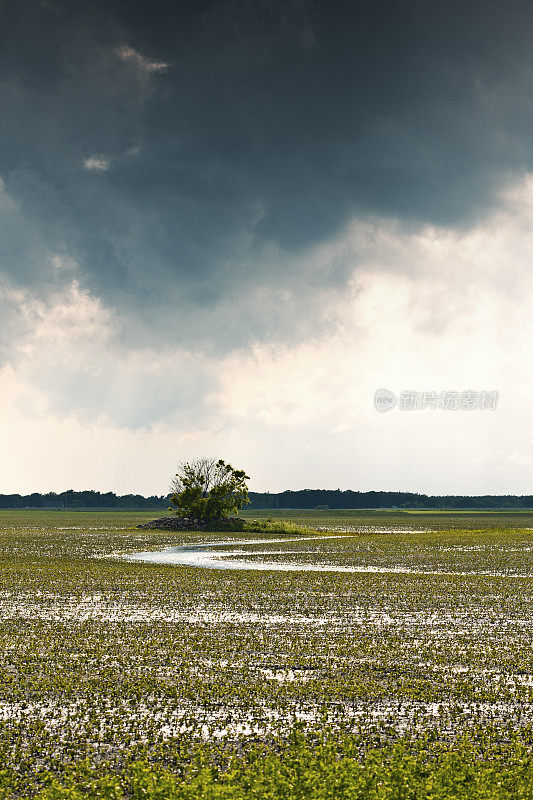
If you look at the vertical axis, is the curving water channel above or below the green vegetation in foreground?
below

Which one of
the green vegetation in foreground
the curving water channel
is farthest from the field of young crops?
the curving water channel

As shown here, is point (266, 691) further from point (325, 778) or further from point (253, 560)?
point (253, 560)

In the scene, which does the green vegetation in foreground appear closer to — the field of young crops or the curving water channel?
the field of young crops

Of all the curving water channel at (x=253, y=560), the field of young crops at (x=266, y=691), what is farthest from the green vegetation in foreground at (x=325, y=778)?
the curving water channel at (x=253, y=560)

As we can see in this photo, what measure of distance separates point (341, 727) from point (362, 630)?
7217mm

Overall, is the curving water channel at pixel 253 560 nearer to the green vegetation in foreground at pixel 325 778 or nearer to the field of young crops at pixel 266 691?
the field of young crops at pixel 266 691

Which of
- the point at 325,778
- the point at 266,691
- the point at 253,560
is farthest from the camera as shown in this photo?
the point at 253,560

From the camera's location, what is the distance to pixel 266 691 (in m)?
11.9

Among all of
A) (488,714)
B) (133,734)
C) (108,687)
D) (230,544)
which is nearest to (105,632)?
(108,687)

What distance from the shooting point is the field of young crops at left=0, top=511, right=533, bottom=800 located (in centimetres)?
827

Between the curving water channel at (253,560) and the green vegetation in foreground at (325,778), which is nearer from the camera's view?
the green vegetation in foreground at (325,778)

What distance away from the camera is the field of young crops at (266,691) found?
27.1 ft

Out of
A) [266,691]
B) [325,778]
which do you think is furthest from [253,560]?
[325,778]

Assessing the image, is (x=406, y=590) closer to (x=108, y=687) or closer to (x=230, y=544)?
(x=108, y=687)
